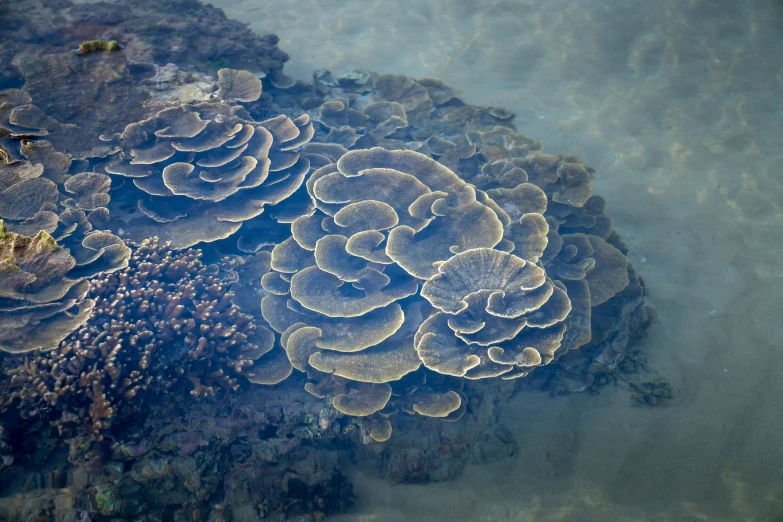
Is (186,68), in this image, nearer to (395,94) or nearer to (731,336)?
(395,94)

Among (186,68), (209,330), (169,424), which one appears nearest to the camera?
(169,424)

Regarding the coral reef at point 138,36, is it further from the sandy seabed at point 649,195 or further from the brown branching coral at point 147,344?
the brown branching coral at point 147,344

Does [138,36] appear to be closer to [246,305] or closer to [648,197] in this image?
[246,305]

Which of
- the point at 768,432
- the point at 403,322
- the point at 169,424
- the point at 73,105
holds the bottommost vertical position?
the point at 169,424

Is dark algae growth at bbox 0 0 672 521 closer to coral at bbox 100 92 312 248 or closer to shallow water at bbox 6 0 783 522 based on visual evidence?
coral at bbox 100 92 312 248

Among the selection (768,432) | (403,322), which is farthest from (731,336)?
(403,322)

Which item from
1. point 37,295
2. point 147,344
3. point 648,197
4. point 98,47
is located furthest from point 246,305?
point 648,197
